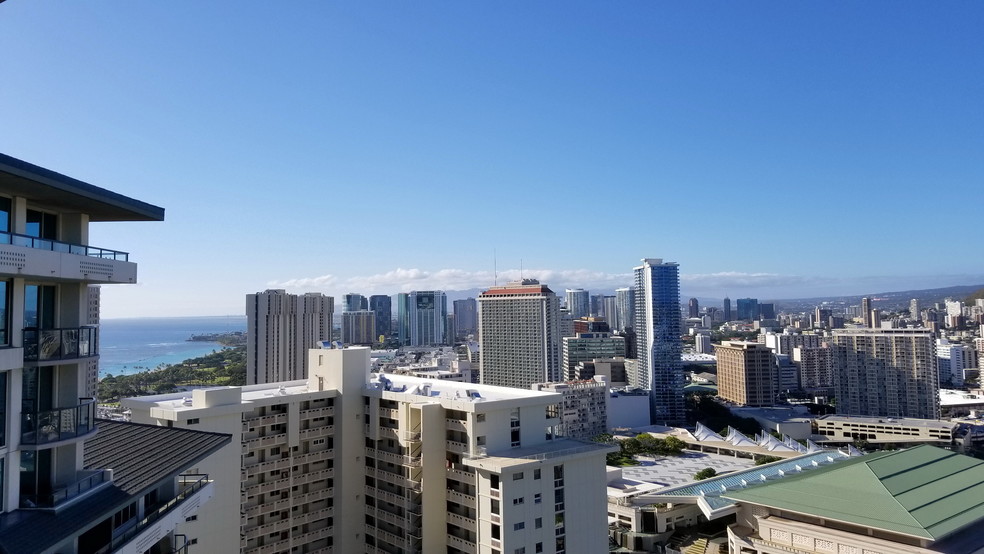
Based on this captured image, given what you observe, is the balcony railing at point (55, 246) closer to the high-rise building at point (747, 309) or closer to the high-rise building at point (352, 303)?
the high-rise building at point (352, 303)

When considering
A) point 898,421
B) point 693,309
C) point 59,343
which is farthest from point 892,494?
point 693,309

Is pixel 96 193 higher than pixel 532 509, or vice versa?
pixel 96 193

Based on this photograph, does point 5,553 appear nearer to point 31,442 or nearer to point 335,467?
point 31,442

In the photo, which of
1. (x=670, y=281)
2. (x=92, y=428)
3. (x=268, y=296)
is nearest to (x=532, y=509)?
(x=92, y=428)

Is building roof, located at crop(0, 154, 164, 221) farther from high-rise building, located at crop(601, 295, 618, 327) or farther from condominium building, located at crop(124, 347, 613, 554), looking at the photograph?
high-rise building, located at crop(601, 295, 618, 327)

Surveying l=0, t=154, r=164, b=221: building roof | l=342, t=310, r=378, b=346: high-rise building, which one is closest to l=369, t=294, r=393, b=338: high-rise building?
l=342, t=310, r=378, b=346: high-rise building

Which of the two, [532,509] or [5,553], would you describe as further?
[532,509]

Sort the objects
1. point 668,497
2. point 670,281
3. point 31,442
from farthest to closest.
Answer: point 670,281, point 668,497, point 31,442
